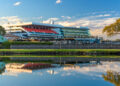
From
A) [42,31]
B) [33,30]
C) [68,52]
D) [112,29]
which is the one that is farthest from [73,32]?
[68,52]

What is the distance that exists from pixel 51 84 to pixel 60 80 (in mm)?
1558

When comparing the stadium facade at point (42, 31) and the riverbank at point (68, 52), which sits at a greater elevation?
the stadium facade at point (42, 31)

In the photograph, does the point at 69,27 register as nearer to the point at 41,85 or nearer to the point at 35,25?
the point at 35,25

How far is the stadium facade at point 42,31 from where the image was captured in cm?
10944

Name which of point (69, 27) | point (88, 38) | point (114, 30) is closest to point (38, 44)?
point (114, 30)

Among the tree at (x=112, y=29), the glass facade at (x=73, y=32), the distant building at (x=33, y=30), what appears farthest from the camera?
the glass facade at (x=73, y=32)

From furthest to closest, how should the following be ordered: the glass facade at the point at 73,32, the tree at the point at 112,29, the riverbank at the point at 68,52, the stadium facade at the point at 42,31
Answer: the glass facade at the point at 73,32 < the stadium facade at the point at 42,31 < the tree at the point at 112,29 < the riverbank at the point at 68,52

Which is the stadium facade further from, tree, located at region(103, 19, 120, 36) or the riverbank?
the riverbank

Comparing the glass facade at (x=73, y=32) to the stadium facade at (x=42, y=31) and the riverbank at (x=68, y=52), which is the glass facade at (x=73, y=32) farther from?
the riverbank at (x=68, y=52)

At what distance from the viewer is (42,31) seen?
125 meters

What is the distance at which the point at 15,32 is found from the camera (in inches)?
4724

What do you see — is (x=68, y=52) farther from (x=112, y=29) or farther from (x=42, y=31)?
(x=42, y=31)

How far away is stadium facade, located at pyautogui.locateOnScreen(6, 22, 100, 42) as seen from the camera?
109444 millimetres

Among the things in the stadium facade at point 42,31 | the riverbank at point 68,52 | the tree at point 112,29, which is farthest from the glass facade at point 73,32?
the riverbank at point 68,52
